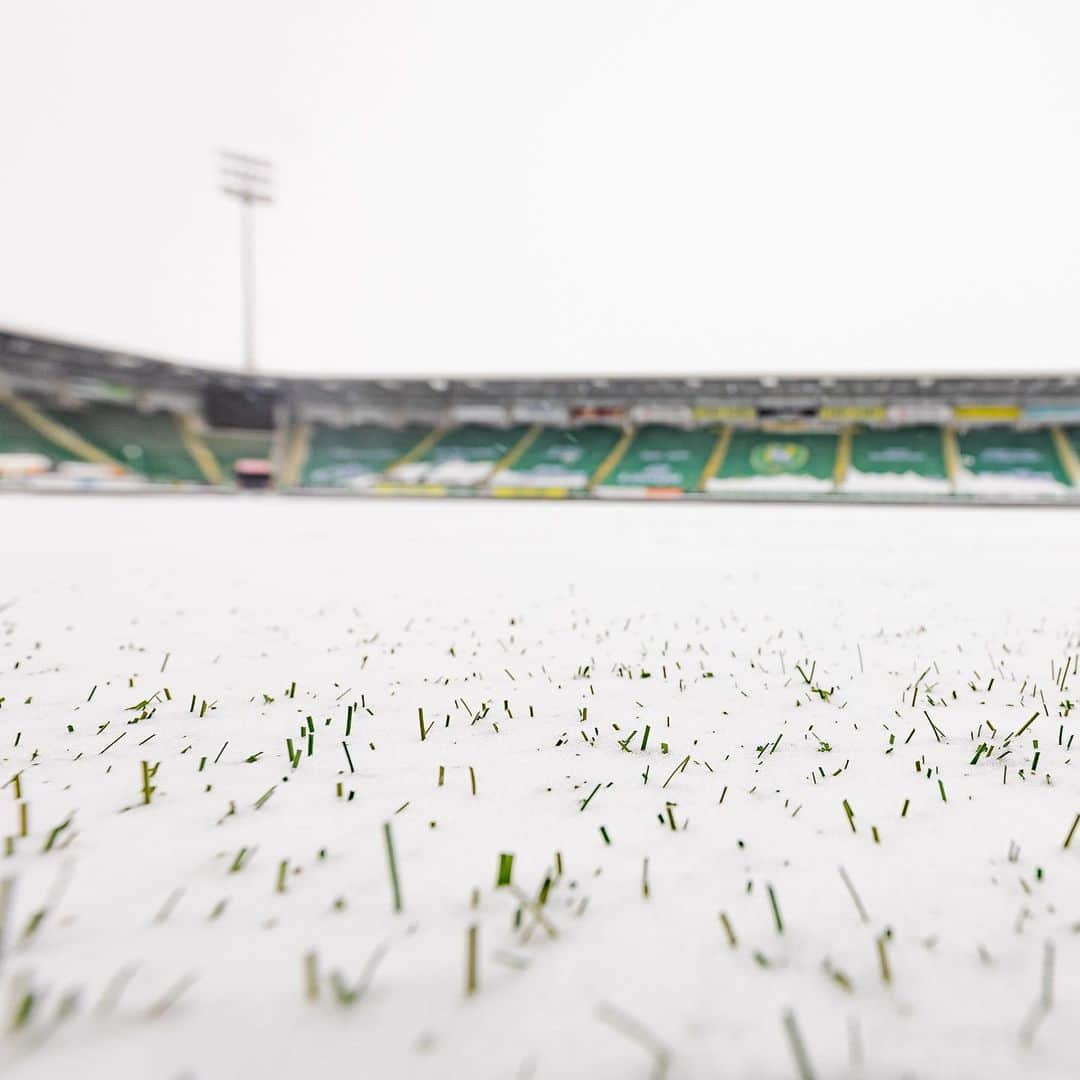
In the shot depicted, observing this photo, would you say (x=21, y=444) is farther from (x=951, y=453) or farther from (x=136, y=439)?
(x=951, y=453)

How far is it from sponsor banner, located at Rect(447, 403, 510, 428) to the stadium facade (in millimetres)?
77

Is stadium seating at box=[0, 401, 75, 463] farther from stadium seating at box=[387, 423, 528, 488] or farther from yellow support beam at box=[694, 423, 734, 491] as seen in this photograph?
yellow support beam at box=[694, 423, 734, 491]

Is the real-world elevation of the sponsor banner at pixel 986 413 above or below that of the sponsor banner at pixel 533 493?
above

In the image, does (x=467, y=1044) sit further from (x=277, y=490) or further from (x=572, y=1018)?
(x=277, y=490)

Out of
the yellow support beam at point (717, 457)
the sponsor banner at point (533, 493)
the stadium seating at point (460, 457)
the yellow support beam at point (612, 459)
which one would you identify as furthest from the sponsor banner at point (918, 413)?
the stadium seating at point (460, 457)

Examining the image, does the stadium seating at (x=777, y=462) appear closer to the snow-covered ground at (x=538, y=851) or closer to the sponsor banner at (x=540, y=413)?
the sponsor banner at (x=540, y=413)

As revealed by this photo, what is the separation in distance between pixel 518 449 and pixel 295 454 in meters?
12.0

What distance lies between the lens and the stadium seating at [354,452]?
29453mm

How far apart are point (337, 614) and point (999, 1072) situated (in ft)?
13.8

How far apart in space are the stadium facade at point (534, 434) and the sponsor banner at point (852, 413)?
0.31 ft

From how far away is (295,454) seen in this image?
31109 millimetres

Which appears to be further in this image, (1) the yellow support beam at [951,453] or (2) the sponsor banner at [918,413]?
(2) the sponsor banner at [918,413]

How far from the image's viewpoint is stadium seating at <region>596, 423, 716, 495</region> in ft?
89.1

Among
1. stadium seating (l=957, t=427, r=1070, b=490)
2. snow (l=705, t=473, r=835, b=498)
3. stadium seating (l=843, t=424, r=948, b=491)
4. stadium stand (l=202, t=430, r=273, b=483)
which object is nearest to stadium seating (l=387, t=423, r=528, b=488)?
stadium stand (l=202, t=430, r=273, b=483)
